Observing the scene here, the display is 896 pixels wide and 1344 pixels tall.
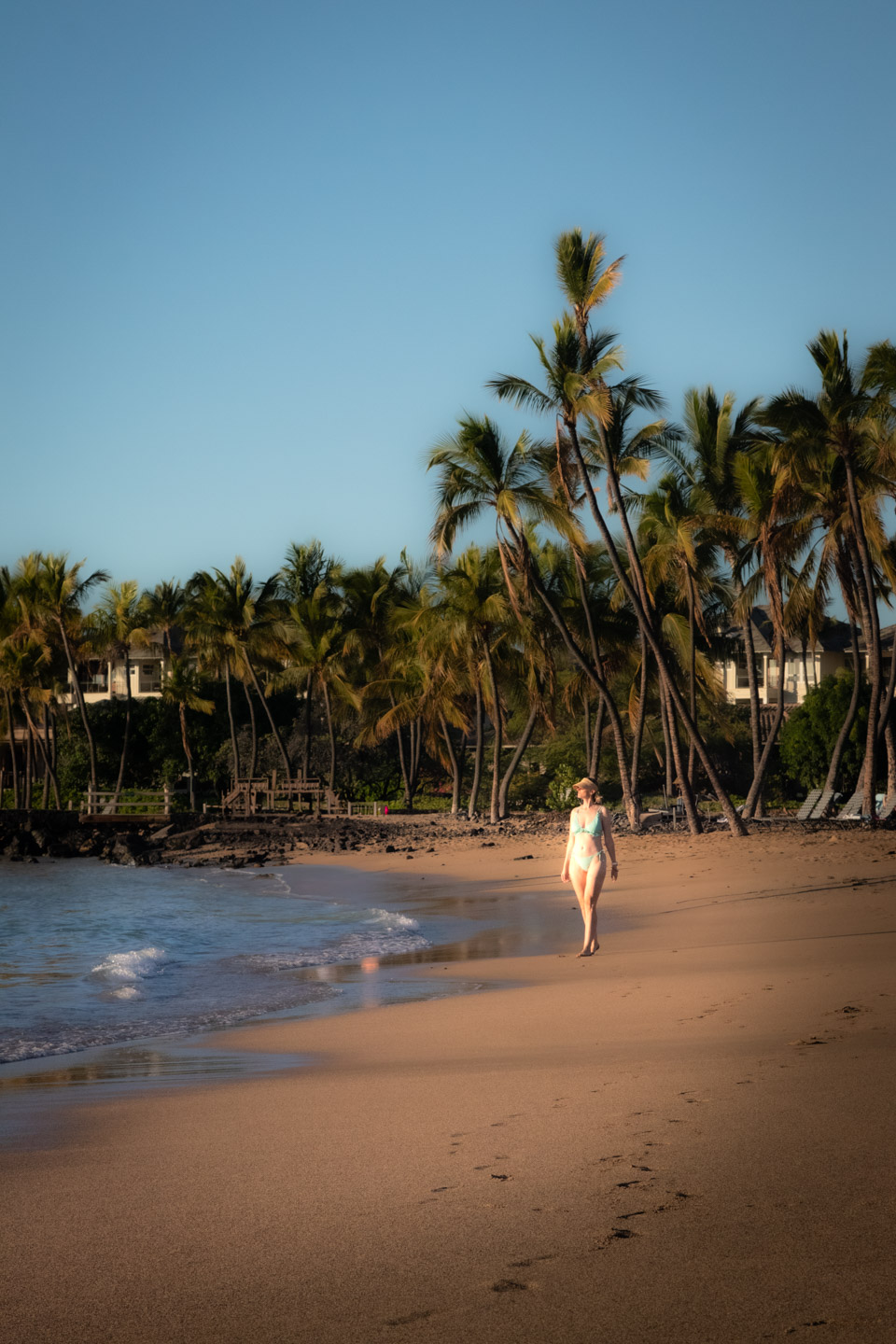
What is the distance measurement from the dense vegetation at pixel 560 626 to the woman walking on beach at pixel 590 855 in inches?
470

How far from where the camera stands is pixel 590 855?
10.1 meters

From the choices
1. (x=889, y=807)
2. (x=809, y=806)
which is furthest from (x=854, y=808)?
(x=809, y=806)

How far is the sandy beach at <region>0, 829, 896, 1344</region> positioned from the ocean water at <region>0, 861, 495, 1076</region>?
1.32m

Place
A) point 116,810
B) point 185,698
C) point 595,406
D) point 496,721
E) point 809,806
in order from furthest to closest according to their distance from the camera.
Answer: point 185,698, point 116,810, point 496,721, point 809,806, point 595,406

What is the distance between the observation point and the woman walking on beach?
33.0 feet

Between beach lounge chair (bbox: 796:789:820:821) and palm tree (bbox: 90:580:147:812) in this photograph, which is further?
palm tree (bbox: 90:580:147:812)

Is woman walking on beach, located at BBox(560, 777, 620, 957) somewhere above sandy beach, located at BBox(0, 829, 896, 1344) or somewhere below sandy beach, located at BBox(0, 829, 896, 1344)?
above

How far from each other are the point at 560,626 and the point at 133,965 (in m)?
15.8

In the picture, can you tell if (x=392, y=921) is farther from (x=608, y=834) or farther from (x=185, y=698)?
(x=185, y=698)

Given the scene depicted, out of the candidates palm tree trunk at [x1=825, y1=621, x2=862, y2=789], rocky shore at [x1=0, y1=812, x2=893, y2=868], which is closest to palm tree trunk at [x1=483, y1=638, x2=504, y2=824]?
rocky shore at [x1=0, y1=812, x2=893, y2=868]

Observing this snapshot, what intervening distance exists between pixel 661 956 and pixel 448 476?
67.0ft

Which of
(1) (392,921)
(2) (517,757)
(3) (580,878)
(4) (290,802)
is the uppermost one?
(2) (517,757)

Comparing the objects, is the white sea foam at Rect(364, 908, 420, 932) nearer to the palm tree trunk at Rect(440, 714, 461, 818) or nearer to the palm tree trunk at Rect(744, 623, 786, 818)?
the palm tree trunk at Rect(744, 623, 786, 818)

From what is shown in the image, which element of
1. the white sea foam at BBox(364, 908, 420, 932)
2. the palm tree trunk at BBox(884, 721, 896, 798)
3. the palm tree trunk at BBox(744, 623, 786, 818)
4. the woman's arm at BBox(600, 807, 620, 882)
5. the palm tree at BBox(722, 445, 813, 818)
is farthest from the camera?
the palm tree trunk at BBox(884, 721, 896, 798)
